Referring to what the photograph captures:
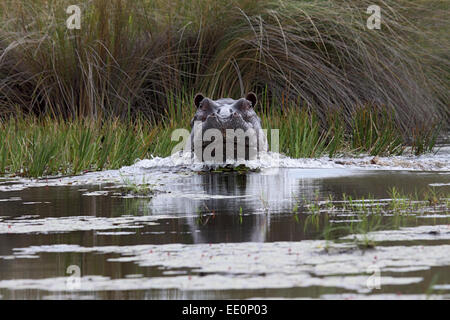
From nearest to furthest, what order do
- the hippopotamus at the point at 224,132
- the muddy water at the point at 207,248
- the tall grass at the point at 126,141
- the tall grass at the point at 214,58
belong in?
the muddy water at the point at 207,248 < the hippopotamus at the point at 224,132 < the tall grass at the point at 126,141 < the tall grass at the point at 214,58

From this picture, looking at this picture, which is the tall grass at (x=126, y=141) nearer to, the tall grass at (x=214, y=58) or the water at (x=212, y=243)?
the tall grass at (x=214, y=58)

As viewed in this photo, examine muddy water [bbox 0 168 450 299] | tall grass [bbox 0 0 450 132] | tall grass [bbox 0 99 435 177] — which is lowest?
muddy water [bbox 0 168 450 299]

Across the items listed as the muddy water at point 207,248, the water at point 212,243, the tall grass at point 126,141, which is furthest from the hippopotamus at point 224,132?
the muddy water at point 207,248

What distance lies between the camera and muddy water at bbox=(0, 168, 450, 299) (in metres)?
3.03

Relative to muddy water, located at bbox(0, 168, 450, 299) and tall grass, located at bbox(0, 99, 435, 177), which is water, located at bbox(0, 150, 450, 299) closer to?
muddy water, located at bbox(0, 168, 450, 299)

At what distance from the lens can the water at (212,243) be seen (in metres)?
3.04

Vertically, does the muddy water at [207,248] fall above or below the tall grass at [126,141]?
below

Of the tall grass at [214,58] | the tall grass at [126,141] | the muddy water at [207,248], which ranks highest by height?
the tall grass at [214,58]

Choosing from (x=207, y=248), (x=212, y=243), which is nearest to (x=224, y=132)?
(x=212, y=243)

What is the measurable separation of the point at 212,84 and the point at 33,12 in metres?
2.89

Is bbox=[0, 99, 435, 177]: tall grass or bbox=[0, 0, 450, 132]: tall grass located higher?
bbox=[0, 0, 450, 132]: tall grass

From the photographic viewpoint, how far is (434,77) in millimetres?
11852

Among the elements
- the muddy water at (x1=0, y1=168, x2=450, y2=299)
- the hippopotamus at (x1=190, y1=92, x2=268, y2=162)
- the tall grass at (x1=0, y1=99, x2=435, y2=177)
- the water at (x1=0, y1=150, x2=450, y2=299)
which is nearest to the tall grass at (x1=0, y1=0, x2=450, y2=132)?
the tall grass at (x1=0, y1=99, x2=435, y2=177)

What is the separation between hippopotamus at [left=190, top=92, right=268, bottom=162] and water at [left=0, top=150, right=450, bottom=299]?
1009mm
